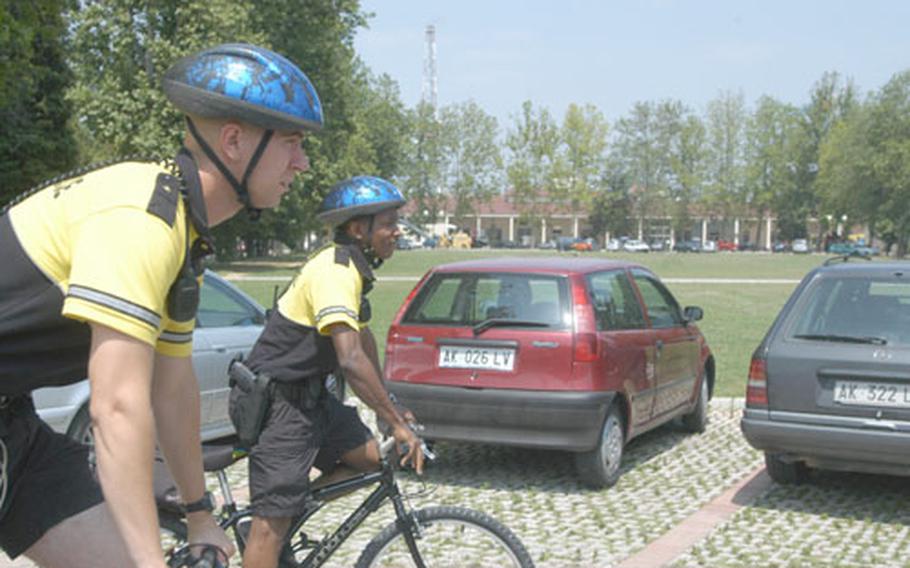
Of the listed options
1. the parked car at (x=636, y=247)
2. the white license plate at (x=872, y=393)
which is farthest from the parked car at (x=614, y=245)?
the white license plate at (x=872, y=393)

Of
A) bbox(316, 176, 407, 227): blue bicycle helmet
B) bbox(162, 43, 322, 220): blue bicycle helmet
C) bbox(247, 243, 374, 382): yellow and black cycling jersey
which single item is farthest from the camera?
bbox(316, 176, 407, 227): blue bicycle helmet

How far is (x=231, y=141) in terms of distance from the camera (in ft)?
7.00

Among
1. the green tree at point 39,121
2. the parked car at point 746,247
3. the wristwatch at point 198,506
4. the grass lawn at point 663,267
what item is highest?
A: the green tree at point 39,121

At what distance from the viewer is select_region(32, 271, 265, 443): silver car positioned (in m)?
6.72

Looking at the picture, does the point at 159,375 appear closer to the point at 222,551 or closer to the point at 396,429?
the point at 222,551

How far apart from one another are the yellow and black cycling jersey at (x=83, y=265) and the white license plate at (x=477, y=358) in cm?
516

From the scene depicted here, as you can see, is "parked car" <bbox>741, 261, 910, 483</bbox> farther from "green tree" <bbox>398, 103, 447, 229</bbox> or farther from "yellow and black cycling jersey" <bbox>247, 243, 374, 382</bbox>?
"green tree" <bbox>398, 103, 447, 229</bbox>

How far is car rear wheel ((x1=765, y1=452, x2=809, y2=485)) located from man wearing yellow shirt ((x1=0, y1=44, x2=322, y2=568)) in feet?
18.5

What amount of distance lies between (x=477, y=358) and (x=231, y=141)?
5.28m

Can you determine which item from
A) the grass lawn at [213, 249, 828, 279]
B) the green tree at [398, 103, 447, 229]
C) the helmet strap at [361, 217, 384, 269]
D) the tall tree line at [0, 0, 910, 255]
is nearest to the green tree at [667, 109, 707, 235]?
the tall tree line at [0, 0, 910, 255]

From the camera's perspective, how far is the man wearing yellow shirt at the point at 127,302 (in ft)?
5.80

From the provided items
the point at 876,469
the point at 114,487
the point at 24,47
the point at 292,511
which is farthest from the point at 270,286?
the point at 114,487

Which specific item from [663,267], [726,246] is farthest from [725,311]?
[726,246]

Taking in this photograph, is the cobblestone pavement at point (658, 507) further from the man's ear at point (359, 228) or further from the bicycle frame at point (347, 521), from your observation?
the man's ear at point (359, 228)
